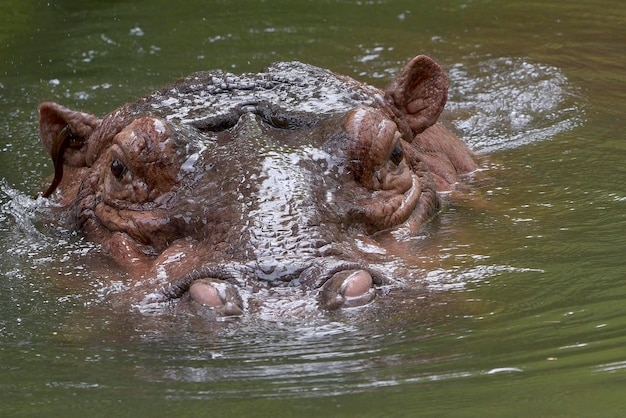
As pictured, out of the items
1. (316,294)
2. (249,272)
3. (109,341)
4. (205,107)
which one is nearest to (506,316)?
(316,294)

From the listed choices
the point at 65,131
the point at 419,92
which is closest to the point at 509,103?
the point at 419,92

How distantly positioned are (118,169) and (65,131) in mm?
1201

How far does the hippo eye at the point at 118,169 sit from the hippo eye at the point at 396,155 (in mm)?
1475

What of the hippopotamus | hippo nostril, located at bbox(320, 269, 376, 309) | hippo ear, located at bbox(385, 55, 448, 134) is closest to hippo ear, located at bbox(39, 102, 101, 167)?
the hippopotamus

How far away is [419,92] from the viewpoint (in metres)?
7.26

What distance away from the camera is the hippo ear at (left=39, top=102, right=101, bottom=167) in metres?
7.29

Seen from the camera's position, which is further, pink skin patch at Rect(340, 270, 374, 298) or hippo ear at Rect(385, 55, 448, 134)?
hippo ear at Rect(385, 55, 448, 134)

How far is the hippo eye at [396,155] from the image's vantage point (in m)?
6.46

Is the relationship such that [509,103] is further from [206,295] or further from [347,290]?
Answer: [206,295]

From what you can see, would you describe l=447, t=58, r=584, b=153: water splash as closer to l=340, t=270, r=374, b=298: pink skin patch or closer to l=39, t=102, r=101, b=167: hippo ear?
l=39, t=102, r=101, b=167: hippo ear

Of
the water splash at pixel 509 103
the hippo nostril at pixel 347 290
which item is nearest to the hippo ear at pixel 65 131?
the hippo nostril at pixel 347 290

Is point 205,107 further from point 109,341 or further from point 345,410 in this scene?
point 345,410

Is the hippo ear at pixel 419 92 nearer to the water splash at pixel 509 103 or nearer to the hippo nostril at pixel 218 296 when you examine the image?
the water splash at pixel 509 103

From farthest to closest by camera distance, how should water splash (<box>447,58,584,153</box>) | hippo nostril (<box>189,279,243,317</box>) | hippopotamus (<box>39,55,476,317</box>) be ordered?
water splash (<box>447,58,584,153</box>) → hippopotamus (<box>39,55,476,317</box>) → hippo nostril (<box>189,279,243,317</box>)
